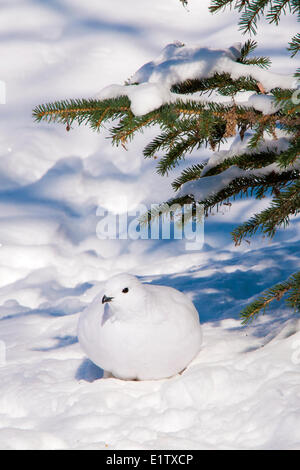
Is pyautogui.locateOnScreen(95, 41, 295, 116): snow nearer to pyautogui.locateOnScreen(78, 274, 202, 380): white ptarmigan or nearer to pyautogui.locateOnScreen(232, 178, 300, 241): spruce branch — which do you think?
pyautogui.locateOnScreen(232, 178, 300, 241): spruce branch

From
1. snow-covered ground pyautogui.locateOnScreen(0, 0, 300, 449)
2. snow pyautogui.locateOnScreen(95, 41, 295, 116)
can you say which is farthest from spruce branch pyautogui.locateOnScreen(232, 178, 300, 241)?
snow-covered ground pyautogui.locateOnScreen(0, 0, 300, 449)

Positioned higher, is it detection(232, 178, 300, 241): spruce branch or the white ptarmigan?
detection(232, 178, 300, 241): spruce branch

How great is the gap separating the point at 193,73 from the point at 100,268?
10.4 ft

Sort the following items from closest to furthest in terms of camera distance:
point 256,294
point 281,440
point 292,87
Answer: point 281,440, point 292,87, point 256,294

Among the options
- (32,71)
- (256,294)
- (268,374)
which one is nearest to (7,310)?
(256,294)

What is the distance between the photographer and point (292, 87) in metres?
2.25

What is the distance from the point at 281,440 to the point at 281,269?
7.85ft

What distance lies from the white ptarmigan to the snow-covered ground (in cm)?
9

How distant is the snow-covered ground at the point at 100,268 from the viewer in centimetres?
215

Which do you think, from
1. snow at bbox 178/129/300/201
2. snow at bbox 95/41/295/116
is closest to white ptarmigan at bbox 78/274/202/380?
snow at bbox 178/129/300/201

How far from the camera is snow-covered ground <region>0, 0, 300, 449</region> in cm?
215

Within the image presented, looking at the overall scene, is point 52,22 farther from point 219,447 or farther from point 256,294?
point 219,447

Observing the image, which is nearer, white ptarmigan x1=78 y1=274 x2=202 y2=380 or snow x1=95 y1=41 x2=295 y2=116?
snow x1=95 y1=41 x2=295 y2=116

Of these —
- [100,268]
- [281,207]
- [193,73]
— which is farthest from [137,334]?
[100,268]
